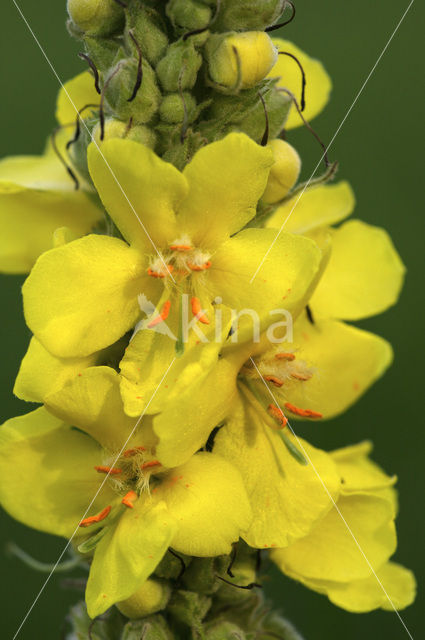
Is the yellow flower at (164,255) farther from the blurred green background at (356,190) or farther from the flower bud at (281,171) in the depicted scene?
the blurred green background at (356,190)

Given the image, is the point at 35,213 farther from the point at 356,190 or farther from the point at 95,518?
the point at 356,190

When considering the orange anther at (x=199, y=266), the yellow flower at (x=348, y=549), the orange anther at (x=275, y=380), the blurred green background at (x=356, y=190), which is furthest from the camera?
the blurred green background at (x=356, y=190)

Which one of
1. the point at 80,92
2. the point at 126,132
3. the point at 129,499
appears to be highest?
the point at 126,132

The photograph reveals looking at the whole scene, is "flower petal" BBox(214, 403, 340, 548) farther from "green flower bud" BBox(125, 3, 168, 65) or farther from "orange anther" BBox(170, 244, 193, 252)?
"green flower bud" BBox(125, 3, 168, 65)

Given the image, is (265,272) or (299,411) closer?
(265,272)

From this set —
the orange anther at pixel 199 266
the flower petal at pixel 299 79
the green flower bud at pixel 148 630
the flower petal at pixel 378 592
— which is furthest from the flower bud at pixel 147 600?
the flower petal at pixel 299 79

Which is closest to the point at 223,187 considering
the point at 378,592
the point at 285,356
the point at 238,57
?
the point at 238,57

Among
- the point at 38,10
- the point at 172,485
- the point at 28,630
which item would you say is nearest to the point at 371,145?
the point at 38,10
